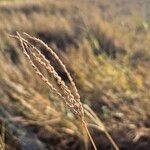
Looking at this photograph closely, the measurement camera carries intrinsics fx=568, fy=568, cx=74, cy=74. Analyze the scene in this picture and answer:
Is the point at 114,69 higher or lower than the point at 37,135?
higher

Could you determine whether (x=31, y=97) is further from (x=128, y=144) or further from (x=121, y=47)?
(x=121, y=47)

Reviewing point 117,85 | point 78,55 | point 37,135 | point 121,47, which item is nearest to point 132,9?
point 121,47

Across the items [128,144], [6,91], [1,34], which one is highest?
[1,34]

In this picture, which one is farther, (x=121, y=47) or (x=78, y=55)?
(x=121, y=47)

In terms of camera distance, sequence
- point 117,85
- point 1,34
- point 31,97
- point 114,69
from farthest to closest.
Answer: point 1,34 → point 114,69 → point 117,85 → point 31,97

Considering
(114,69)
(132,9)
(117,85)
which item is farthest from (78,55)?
(132,9)

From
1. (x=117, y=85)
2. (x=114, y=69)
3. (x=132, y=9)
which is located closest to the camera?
(x=117, y=85)
